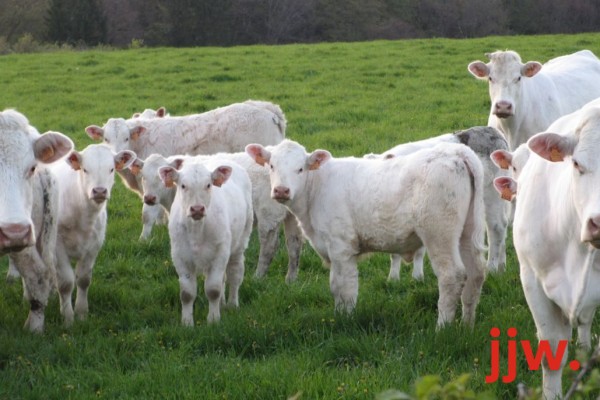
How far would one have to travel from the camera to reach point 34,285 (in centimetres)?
676

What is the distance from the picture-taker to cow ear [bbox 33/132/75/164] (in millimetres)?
6230

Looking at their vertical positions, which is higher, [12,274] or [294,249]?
[294,249]

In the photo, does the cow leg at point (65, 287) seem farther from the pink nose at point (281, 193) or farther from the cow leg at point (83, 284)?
the pink nose at point (281, 193)

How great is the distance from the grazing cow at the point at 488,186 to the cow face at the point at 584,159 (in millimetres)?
3916

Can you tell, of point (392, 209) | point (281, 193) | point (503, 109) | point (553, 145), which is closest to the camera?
point (553, 145)

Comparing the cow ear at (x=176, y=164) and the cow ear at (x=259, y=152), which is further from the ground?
the cow ear at (x=259, y=152)

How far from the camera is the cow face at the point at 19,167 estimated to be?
5.35 metres

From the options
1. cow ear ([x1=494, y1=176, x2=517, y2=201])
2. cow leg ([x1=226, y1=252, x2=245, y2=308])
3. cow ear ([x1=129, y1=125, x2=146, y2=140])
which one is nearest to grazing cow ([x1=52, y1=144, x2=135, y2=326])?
cow leg ([x1=226, y1=252, x2=245, y2=308])

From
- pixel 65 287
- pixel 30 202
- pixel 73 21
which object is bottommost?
pixel 73 21

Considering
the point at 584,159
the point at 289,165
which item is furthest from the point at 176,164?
the point at 584,159

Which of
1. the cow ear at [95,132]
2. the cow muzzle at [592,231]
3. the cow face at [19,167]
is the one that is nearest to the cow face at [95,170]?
the cow face at [19,167]

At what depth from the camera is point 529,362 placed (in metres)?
4.93

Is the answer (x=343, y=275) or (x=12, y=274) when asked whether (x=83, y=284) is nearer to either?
(x=12, y=274)

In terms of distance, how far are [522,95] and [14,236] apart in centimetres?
736
